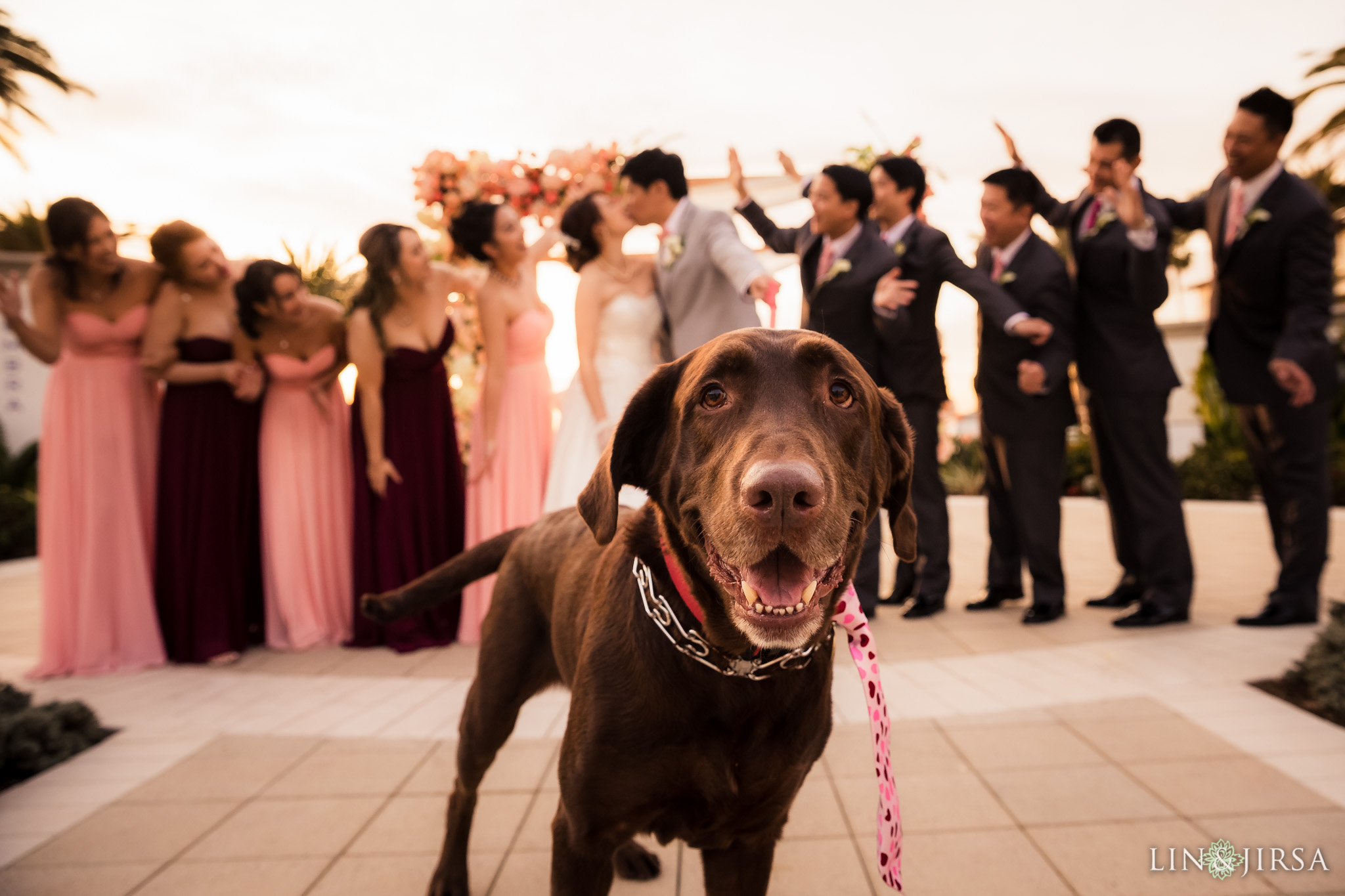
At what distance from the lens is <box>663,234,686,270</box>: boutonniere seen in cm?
462

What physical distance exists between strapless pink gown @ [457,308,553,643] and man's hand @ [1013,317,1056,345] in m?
3.31

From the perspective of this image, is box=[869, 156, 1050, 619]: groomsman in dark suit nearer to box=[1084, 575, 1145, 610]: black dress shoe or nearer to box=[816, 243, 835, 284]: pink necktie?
box=[816, 243, 835, 284]: pink necktie

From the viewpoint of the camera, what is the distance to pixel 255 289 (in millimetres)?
5309

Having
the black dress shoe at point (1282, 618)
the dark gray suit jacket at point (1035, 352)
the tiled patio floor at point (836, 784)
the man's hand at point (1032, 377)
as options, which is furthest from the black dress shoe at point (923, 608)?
the black dress shoe at point (1282, 618)

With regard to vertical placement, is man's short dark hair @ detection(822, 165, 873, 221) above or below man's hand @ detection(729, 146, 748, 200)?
below

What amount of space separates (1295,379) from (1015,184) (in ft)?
7.18

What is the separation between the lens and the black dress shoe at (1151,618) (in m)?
5.16

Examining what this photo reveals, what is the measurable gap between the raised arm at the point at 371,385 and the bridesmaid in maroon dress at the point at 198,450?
2.29ft

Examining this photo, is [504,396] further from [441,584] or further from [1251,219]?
[1251,219]

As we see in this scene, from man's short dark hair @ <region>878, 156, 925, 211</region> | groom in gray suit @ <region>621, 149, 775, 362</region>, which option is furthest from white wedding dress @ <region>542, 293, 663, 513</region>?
man's short dark hair @ <region>878, 156, 925, 211</region>

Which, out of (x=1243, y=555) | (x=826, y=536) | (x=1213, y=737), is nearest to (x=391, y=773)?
(x=826, y=536)

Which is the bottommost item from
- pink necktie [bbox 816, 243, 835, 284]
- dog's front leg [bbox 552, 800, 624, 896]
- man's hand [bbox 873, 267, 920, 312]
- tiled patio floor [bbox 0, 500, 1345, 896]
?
tiled patio floor [bbox 0, 500, 1345, 896]

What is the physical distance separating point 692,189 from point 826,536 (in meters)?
5.34

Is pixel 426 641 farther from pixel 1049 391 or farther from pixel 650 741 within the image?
pixel 1049 391
